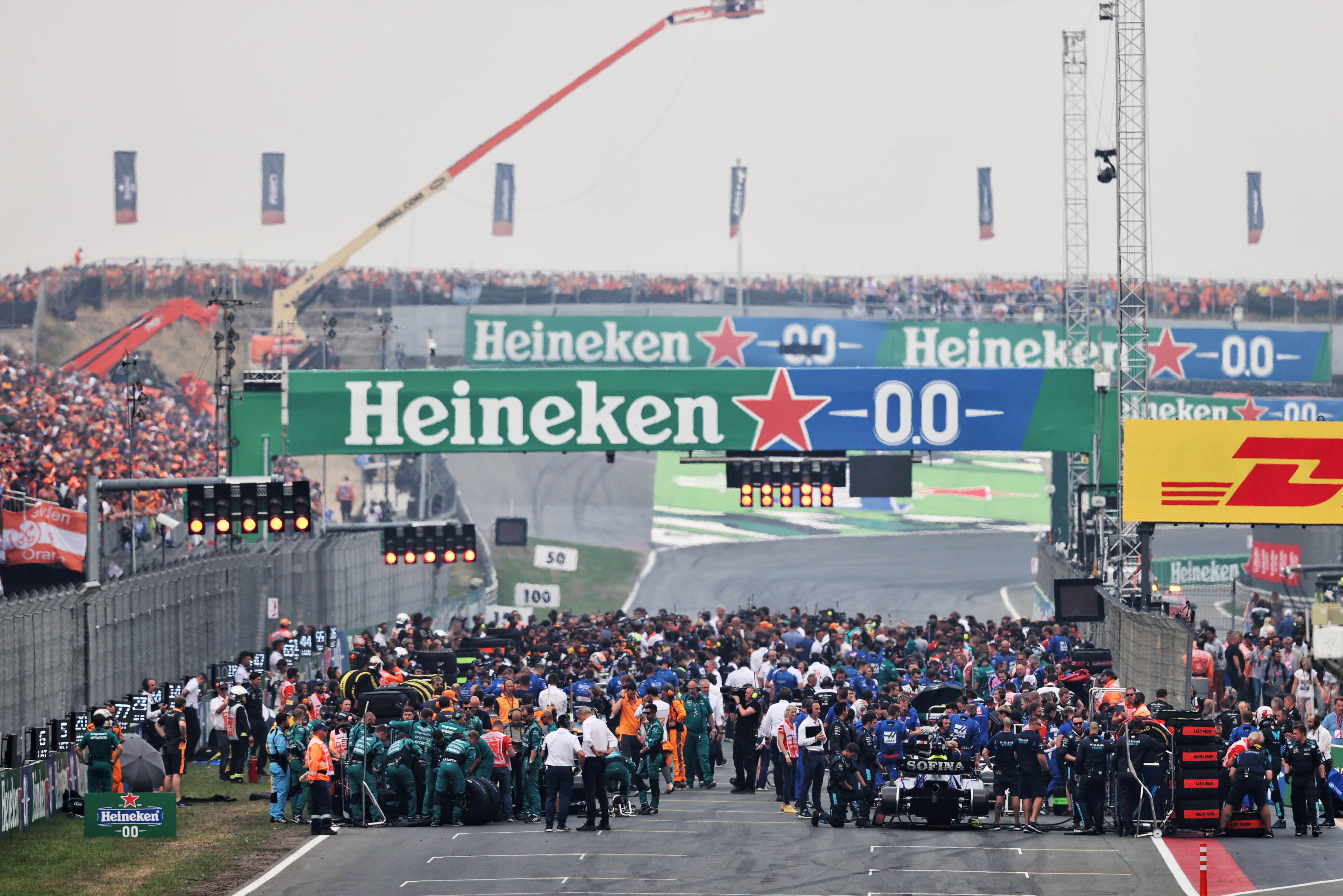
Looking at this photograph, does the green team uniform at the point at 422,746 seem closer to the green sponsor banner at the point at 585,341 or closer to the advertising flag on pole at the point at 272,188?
the green sponsor banner at the point at 585,341

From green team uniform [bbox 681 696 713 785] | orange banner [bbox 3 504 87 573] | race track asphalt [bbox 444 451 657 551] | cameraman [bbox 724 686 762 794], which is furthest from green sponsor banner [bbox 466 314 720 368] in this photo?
cameraman [bbox 724 686 762 794]

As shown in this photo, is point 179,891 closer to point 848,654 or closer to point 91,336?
point 848,654

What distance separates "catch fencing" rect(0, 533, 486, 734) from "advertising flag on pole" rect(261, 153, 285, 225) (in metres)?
46.5

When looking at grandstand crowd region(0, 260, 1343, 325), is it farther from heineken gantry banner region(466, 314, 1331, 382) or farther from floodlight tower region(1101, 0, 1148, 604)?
floodlight tower region(1101, 0, 1148, 604)

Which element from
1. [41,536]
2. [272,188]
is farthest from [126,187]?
[41,536]

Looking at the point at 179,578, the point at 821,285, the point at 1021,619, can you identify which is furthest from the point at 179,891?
the point at 821,285

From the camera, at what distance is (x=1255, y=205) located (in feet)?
293

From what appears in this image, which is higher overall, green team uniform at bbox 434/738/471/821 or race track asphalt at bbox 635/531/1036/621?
green team uniform at bbox 434/738/471/821

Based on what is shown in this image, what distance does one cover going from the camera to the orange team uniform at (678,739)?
896 inches

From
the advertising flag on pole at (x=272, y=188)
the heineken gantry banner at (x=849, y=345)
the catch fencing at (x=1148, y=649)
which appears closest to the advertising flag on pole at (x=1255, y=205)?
the heineken gantry banner at (x=849, y=345)

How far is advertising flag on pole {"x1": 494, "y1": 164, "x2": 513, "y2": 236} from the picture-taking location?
87.8 metres

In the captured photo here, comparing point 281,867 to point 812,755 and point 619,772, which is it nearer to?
point 619,772

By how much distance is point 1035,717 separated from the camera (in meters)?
19.7

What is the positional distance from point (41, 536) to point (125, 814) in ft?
42.9
